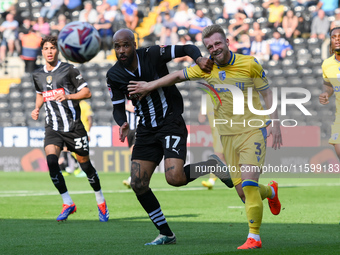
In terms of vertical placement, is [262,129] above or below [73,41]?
below

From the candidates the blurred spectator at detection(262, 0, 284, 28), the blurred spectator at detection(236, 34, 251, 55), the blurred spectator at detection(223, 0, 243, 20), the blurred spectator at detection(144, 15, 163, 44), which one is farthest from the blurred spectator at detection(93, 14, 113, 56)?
the blurred spectator at detection(262, 0, 284, 28)

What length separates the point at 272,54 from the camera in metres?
21.5

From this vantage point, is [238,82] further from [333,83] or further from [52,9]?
[52,9]

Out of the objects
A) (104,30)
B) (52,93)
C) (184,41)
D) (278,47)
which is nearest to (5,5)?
(104,30)

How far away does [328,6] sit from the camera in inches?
845

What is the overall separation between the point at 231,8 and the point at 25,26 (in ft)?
25.3

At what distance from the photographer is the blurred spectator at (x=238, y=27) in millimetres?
21859

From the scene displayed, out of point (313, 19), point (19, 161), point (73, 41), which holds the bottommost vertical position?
point (19, 161)

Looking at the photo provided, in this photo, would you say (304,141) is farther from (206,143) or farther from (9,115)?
(9,115)

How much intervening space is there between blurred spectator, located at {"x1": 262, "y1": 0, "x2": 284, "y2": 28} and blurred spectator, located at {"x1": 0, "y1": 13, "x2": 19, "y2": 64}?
9.52m

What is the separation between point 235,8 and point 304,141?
676 cm

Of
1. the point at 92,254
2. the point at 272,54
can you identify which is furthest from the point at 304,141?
the point at 92,254

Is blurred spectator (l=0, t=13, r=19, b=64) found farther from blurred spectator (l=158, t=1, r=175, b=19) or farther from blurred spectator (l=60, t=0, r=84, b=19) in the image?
blurred spectator (l=158, t=1, r=175, b=19)

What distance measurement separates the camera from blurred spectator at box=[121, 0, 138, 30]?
2328 cm
